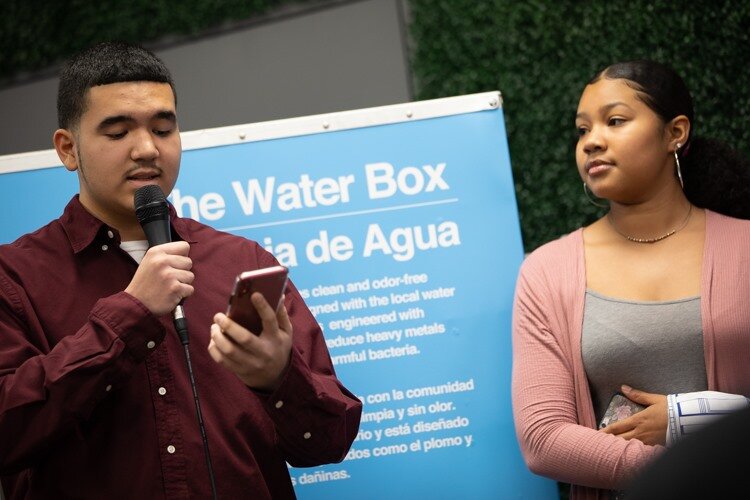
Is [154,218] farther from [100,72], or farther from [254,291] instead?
[100,72]

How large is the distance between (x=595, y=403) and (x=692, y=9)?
191cm

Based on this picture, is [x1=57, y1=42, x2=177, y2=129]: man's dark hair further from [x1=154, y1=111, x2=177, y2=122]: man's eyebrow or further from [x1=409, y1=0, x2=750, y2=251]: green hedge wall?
[x1=409, y1=0, x2=750, y2=251]: green hedge wall

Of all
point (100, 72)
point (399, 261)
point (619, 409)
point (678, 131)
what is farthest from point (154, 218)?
point (678, 131)

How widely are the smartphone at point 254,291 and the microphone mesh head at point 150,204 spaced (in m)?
0.28

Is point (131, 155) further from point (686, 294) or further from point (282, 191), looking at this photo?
point (686, 294)

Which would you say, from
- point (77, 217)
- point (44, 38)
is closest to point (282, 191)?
point (77, 217)

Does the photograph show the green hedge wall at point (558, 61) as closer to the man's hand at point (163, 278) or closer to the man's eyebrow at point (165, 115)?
the man's eyebrow at point (165, 115)

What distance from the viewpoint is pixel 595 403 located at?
8.19 feet

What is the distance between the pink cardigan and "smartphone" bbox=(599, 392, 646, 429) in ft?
0.12

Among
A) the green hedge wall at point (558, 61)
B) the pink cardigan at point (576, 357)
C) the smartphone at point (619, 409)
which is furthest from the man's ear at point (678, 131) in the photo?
the green hedge wall at point (558, 61)

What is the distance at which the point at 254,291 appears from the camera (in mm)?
1663

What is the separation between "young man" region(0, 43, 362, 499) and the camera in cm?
176

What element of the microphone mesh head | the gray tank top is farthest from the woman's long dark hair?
the microphone mesh head

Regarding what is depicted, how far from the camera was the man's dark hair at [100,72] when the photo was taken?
6.78 feet
